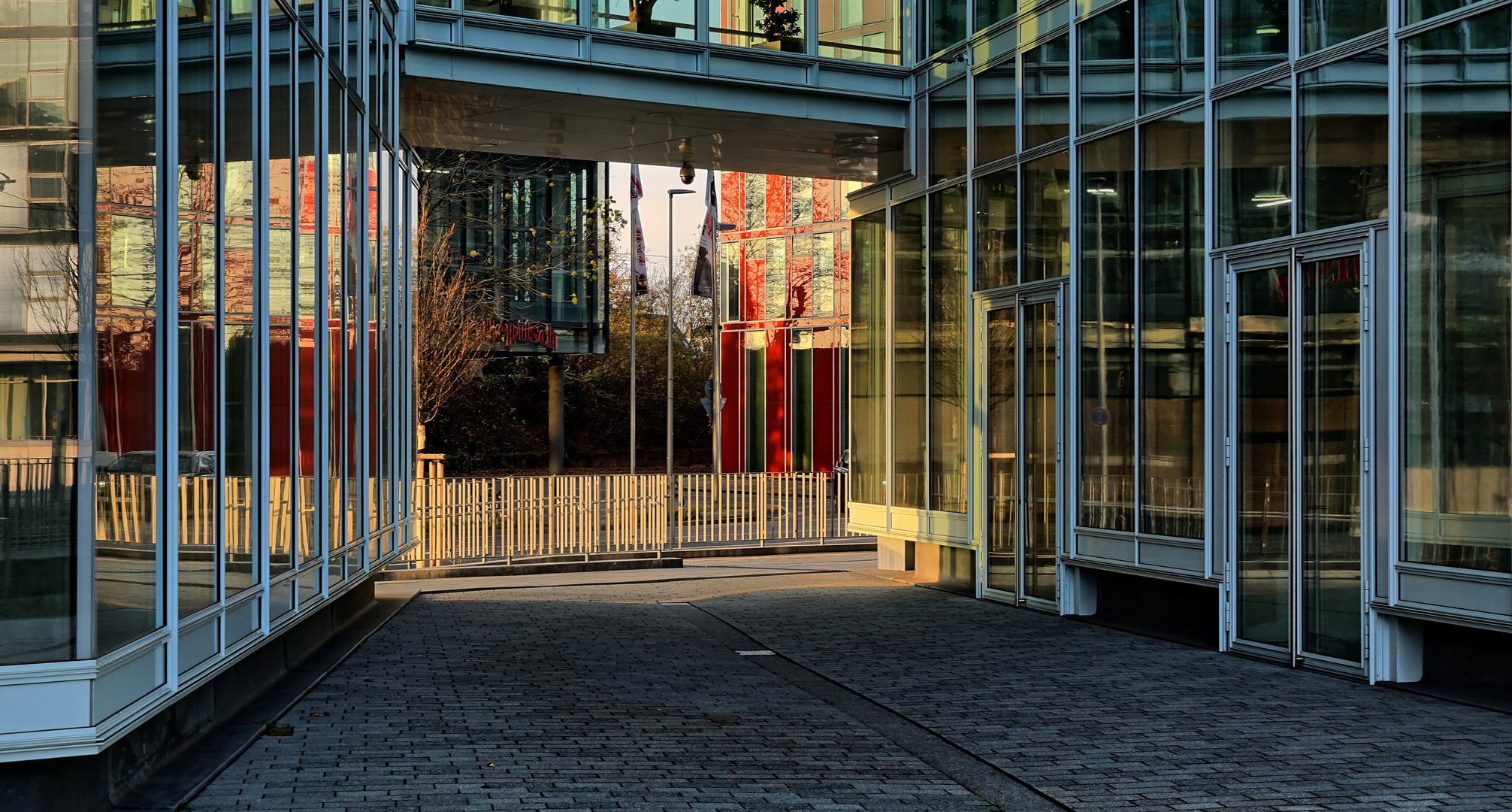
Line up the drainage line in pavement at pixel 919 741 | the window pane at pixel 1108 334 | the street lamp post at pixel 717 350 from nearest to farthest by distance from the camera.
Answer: the drainage line in pavement at pixel 919 741
the window pane at pixel 1108 334
the street lamp post at pixel 717 350

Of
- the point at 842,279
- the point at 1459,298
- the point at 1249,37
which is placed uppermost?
the point at 842,279

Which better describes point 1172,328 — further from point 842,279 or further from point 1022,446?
point 842,279

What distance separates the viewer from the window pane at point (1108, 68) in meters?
12.2

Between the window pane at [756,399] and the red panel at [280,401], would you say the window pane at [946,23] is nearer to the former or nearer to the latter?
the red panel at [280,401]

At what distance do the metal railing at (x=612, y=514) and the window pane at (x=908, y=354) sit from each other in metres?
4.68

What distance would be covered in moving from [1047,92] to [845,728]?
7603 mm

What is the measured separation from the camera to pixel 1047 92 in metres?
13.5

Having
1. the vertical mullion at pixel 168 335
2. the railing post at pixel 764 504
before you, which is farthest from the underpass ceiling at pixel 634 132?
the vertical mullion at pixel 168 335

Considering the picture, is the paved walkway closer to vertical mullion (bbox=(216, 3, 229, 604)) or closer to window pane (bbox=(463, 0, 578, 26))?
vertical mullion (bbox=(216, 3, 229, 604))

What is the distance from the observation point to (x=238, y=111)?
771cm

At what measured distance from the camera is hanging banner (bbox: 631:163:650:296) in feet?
111

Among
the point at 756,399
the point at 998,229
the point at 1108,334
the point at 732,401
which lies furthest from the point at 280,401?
the point at 732,401

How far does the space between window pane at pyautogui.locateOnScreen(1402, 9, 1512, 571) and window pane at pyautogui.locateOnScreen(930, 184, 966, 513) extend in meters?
6.38

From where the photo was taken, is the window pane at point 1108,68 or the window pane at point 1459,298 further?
the window pane at point 1108,68
